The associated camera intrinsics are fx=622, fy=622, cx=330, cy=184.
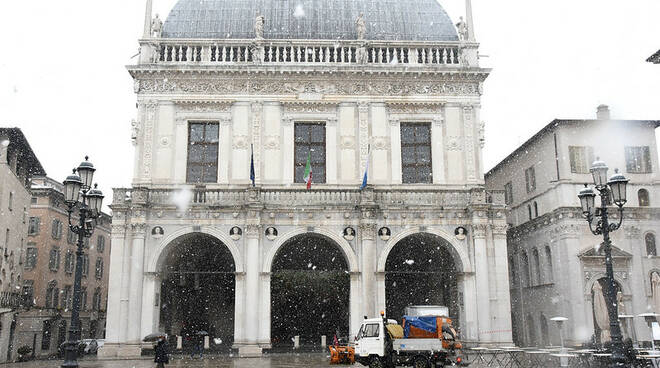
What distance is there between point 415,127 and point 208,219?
12.0m

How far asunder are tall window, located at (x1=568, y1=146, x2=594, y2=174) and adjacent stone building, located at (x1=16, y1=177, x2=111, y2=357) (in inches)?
1469

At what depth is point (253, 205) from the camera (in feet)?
97.3

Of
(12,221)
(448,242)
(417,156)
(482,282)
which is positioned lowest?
(482,282)

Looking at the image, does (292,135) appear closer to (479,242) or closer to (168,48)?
(168,48)

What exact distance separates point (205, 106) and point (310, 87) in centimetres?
565

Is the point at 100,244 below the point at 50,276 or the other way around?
the other way around

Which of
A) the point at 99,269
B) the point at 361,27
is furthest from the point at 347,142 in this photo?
the point at 99,269

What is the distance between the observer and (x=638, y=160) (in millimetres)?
36406

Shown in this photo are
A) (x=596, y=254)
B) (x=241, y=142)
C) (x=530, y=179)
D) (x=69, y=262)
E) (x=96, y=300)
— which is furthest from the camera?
(x=96, y=300)

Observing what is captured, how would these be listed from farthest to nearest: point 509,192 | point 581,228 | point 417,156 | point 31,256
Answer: point 31,256 < point 509,192 < point 581,228 < point 417,156

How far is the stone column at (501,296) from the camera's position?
29688 mm

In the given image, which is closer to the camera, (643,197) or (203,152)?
(203,152)

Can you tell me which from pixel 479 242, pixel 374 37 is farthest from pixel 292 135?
pixel 479 242

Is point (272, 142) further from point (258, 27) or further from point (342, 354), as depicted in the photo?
point (342, 354)
